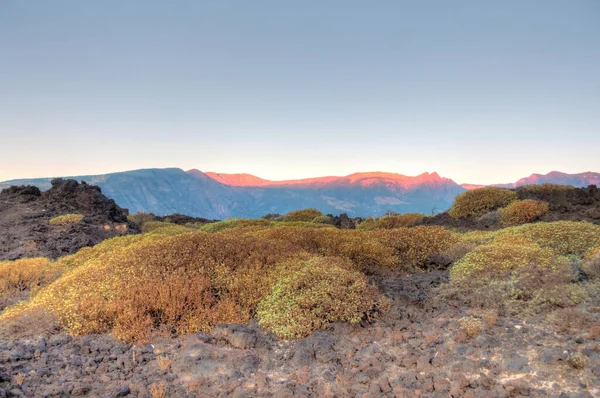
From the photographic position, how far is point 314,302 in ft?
21.0

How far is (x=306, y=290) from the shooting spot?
264 inches

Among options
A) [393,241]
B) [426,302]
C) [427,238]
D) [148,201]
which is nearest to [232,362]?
[426,302]

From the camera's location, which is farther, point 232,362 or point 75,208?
point 75,208

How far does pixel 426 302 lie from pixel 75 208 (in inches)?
766

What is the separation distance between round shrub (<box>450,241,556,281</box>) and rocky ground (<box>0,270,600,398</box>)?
53.5 inches

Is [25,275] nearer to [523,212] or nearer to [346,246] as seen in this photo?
[346,246]

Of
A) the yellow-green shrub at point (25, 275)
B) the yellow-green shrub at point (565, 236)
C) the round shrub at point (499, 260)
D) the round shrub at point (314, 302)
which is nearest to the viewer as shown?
the round shrub at point (314, 302)

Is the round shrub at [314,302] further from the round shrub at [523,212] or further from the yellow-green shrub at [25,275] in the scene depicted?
the round shrub at [523,212]

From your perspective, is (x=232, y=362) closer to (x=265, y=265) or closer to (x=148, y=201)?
(x=265, y=265)

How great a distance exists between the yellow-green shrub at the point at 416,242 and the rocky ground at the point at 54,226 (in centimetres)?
1160

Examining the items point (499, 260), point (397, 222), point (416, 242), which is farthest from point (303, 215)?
point (499, 260)

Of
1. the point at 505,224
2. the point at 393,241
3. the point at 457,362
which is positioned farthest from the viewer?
the point at 505,224

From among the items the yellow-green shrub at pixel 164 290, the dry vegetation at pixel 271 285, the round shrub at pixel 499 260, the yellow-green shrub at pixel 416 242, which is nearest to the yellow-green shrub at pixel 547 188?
the dry vegetation at pixel 271 285

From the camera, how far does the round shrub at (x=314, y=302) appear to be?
20.0 ft
